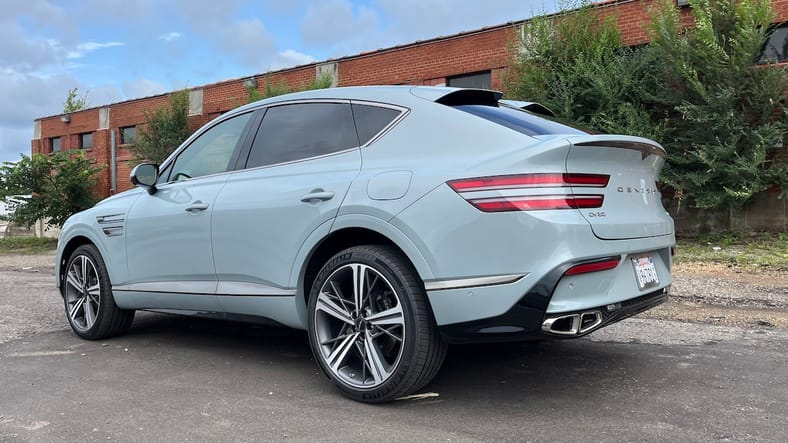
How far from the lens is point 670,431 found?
2.91 m

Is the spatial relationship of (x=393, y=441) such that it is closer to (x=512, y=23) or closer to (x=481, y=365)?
(x=481, y=365)

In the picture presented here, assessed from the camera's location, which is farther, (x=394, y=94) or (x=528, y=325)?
(x=394, y=94)

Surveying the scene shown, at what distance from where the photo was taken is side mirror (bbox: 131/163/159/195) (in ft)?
15.5

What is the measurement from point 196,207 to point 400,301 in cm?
183

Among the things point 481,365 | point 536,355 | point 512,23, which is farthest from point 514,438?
point 512,23

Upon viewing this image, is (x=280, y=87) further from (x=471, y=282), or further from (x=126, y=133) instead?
(x=471, y=282)

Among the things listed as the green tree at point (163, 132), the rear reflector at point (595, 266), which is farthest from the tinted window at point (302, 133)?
the green tree at point (163, 132)

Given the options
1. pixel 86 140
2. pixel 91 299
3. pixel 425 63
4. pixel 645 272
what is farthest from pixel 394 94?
pixel 86 140

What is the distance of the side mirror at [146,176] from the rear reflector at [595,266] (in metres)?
3.30

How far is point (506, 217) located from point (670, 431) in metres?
1.26

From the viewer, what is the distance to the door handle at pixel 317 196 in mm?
3514

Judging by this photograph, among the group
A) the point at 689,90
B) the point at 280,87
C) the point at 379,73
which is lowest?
the point at 689,90

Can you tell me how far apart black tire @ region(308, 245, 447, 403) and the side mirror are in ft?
6.41

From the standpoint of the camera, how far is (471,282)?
9.75 feet
